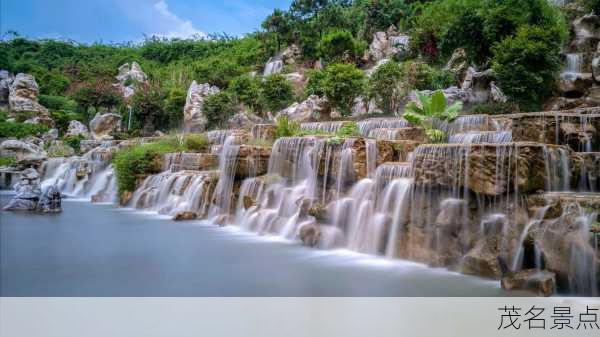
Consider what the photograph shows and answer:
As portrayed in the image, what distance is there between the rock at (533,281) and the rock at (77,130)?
63.2ft

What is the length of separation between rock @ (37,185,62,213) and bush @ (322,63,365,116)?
9.73 meters

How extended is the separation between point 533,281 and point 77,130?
65.9ft

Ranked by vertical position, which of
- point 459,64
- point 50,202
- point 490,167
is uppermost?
point 459,64

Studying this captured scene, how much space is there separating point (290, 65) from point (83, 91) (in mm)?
10811

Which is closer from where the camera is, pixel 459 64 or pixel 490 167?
pixel 490 167

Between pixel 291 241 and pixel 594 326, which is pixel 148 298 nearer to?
pixel 291 241

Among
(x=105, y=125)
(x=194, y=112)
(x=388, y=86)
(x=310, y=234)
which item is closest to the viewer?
(x=310, y=234)

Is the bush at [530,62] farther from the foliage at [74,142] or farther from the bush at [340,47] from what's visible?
the foliage at [74,142]

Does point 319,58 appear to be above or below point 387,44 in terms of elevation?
below

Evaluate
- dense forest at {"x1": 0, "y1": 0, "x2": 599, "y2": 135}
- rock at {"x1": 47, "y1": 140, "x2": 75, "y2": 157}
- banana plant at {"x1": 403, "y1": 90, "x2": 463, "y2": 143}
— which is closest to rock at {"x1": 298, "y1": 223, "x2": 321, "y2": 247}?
banana plant at {"x1": 403, "y1": 90, "x2": 463, "y2": 143}

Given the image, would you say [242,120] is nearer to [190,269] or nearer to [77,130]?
[77,130]

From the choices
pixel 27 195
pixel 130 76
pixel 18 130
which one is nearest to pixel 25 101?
pixel 18 130

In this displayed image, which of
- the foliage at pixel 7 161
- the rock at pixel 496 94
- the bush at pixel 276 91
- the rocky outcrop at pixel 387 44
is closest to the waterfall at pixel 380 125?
the rock at pixel 496 94

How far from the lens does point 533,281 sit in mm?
3416
